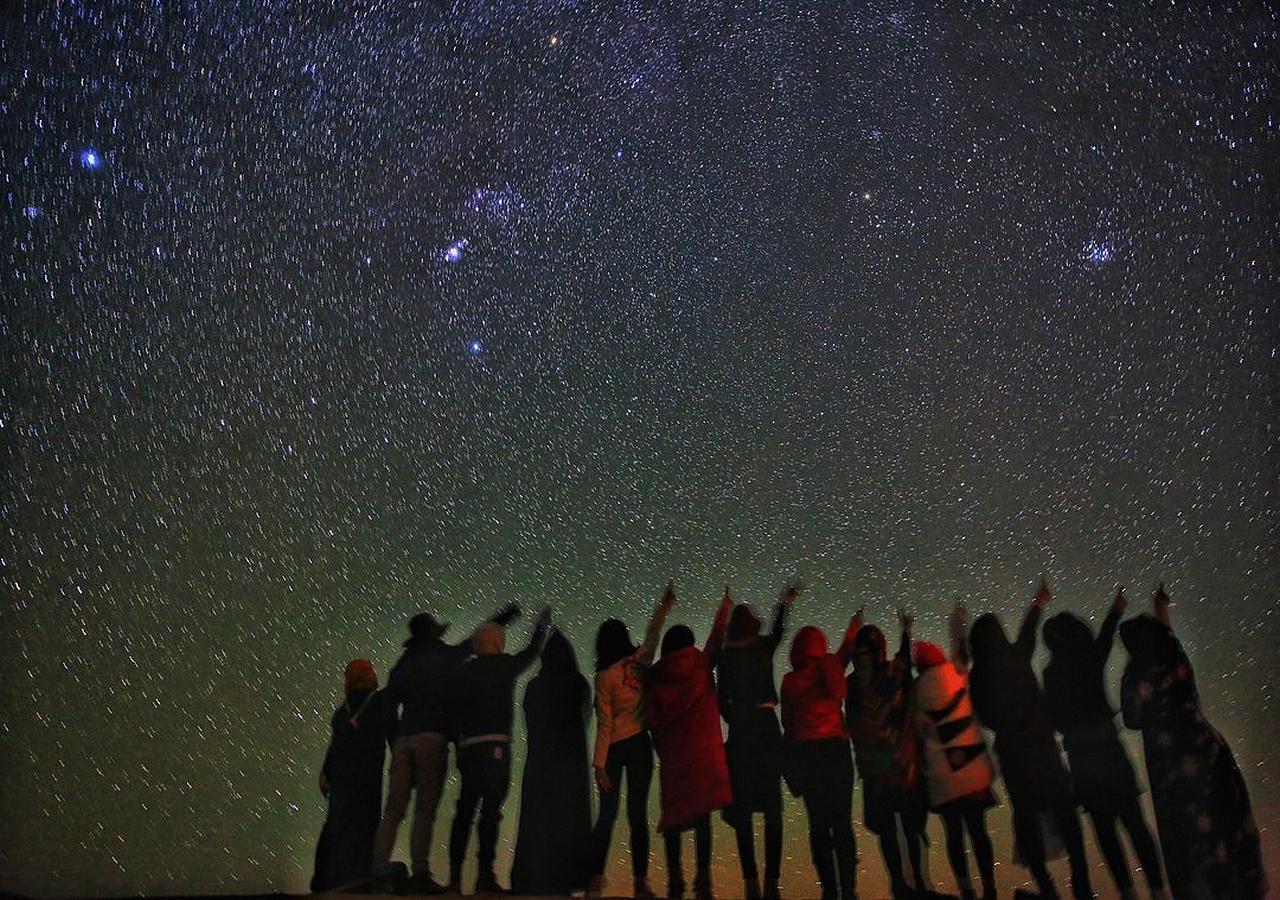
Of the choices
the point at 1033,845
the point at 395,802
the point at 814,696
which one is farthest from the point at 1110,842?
the point at 395,802

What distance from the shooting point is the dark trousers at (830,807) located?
16.8 feet

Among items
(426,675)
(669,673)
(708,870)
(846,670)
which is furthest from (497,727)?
(846,670)

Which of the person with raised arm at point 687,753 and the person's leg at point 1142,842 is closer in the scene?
the person's leg at point 1142,842

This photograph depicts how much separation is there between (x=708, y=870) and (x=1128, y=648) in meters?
2.17

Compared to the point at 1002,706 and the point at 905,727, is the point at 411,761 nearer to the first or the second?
the point at 905,727

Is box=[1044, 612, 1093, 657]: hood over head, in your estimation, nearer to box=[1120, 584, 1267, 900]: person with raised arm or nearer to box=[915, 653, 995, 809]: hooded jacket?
box=[1120, 584, 1267, 900]: person with raised arm

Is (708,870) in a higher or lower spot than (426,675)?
lower

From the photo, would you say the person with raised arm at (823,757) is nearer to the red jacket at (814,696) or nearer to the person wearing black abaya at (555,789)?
the red jacket at (814,696)

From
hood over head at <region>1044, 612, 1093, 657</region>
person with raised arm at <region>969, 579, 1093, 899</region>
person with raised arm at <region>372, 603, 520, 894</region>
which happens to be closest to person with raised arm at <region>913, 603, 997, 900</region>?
person with raised arm at <region>969, 579, 1093, 899</region>

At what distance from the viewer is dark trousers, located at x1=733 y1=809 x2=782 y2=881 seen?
514cm

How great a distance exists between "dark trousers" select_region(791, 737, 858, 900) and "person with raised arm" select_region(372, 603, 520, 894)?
1.64 m

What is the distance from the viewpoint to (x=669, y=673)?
5297mm

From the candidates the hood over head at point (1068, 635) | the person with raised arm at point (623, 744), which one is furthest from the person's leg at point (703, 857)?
the hood over head at point (1068, 635)

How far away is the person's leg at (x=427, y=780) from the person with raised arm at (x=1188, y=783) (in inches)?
123
